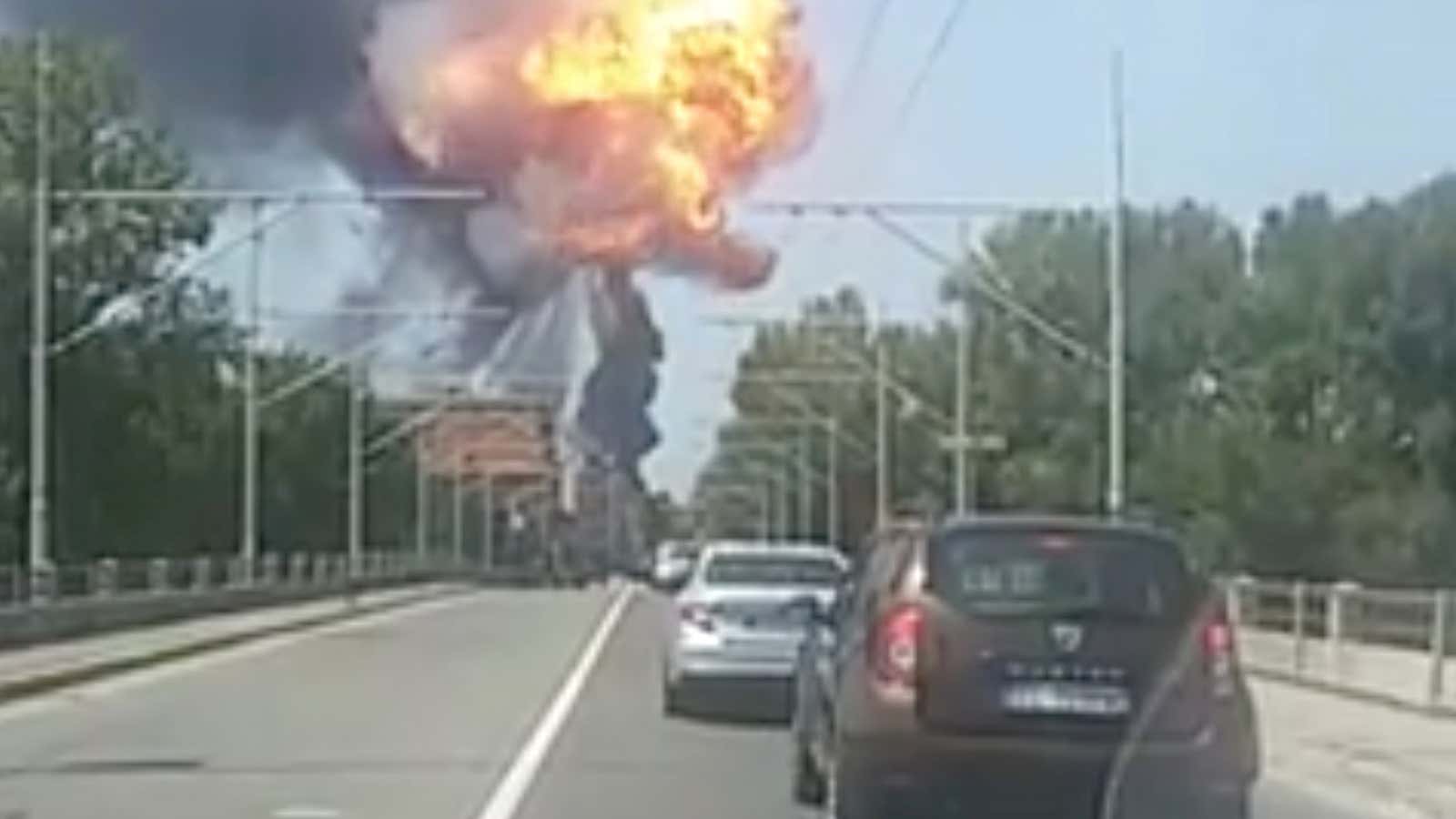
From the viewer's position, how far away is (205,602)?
2552 inches

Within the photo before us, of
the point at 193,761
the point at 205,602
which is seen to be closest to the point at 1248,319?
the point at 205,602

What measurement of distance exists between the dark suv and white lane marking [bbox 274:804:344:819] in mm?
4030

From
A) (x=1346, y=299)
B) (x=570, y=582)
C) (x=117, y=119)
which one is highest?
(x=117, y=119)

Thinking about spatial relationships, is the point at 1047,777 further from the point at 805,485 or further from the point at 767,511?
the point at 767,511

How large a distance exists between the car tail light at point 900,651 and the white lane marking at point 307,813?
4184mm

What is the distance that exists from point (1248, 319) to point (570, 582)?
125 feet

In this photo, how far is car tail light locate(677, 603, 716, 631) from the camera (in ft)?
99.8

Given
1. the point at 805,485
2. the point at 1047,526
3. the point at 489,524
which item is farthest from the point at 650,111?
the point at 489,524

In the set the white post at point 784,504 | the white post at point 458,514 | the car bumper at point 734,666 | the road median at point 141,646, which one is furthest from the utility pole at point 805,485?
the car bumper at point 734,666

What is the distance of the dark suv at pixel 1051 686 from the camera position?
17281 millimetres

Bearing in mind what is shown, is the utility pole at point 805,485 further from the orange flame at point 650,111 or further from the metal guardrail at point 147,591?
the orange flame at point 650,111

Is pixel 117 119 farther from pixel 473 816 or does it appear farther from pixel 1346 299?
pixel 473 816

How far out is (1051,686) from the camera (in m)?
17.4

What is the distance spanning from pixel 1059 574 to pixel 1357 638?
1838cm
